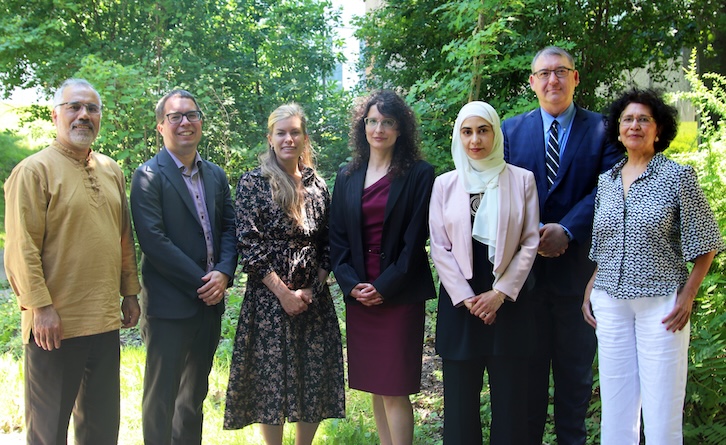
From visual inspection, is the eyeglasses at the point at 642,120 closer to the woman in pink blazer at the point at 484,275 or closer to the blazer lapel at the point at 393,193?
the woman in pink blazer at the point at 484,275

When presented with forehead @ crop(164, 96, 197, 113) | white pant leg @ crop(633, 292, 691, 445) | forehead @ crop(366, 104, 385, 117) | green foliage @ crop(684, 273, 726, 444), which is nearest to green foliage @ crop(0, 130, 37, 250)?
forehead @ crop(164, 96, 197, 113)

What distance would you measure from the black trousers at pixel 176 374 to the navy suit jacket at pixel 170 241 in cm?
10

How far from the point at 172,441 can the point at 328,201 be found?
1711mm

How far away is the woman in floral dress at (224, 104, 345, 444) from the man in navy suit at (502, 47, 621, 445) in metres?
1.22

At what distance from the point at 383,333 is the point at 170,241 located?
1.31 metres

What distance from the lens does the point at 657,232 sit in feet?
9.77

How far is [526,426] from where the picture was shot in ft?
11.2

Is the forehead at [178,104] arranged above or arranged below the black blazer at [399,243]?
above

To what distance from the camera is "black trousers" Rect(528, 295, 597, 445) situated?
356cm

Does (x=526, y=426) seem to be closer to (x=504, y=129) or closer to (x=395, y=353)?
(x=395, y=353)

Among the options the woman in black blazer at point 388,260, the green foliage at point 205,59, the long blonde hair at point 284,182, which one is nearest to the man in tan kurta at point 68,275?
the long blonde hair at point 284,182

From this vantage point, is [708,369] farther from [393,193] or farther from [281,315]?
[281,315]

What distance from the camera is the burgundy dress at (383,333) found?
11.7ft

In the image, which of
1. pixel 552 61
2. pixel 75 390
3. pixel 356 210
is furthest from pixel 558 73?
pixel 75 390
